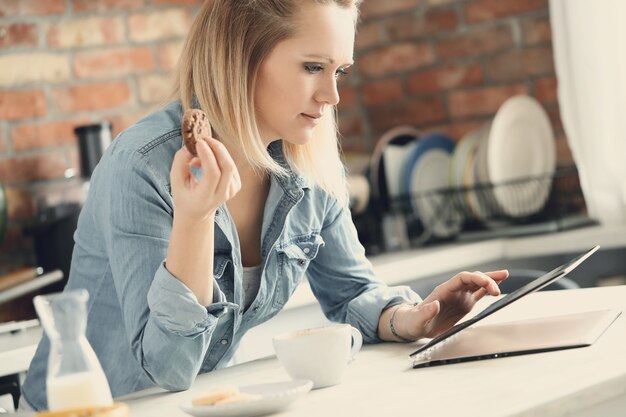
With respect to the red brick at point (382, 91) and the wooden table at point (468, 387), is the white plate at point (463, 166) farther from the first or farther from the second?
the wooden table at point (468, 387)

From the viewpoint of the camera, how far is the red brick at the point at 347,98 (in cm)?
356

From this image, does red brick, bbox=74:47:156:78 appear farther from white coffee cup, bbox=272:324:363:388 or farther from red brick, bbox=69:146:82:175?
white coffee cup, bbox=272:324:363:388

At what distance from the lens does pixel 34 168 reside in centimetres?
272

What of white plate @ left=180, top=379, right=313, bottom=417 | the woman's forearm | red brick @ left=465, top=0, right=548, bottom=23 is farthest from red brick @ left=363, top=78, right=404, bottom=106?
white plate @ left=180, top=379, right=313, bottom=417

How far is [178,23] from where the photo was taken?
307 centimetres

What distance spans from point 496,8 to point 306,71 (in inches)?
70.8

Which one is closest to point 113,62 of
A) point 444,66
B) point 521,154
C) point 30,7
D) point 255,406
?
point 30,7

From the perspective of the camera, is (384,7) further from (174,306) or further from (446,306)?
(174,306)

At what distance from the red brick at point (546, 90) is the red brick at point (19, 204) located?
1.52 m

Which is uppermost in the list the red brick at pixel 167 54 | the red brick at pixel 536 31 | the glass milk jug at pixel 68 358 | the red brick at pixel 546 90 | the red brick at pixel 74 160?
the red brick at pixel 167 54

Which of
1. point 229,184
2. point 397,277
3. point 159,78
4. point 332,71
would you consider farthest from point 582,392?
point 159,78

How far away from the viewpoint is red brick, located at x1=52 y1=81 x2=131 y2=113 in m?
2.81

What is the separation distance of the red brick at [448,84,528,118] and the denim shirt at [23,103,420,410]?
62.3 inches

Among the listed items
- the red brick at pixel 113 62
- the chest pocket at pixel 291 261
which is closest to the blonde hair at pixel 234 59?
the chest pocket at pixel 291 261
